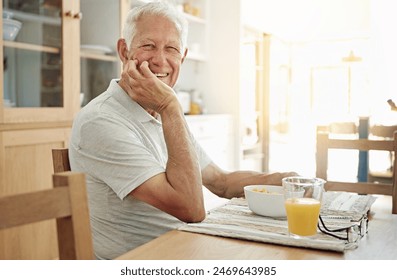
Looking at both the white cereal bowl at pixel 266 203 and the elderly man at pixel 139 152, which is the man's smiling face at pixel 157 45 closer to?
the elderly man at pixel 139 152

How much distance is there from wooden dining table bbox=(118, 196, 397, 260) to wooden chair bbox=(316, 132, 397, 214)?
1.57 feet

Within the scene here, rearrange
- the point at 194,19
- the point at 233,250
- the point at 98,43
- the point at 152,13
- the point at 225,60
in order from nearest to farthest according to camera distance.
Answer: the point at 233,250
the point at 152,13
the point at 98,43
the point at 194,19
the point at 225,60

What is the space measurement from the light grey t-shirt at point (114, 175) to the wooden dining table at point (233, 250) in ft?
0.62

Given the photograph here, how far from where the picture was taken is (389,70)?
4656mm

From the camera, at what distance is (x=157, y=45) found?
1.22 m

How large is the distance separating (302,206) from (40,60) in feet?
5.30

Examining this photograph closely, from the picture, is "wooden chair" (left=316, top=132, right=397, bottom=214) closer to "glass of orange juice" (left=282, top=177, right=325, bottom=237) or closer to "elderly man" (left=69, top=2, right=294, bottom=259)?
"elderly man" (left=69, top=2, right=294, bottom=259)

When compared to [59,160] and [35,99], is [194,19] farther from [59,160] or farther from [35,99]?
[59,160]

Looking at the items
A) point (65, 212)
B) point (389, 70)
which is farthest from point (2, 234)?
point (389, 70)

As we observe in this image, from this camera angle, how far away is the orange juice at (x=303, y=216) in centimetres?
84

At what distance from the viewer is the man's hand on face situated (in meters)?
1.12

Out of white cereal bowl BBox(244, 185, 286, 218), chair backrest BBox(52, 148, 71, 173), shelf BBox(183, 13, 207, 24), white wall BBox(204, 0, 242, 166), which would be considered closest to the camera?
white cereal bowl BBox(244, 185, 286, 218)

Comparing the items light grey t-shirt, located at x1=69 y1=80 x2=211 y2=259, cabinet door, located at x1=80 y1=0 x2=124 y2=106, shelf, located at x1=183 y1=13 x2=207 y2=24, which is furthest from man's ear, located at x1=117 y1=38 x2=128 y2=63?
shelf, located at x1=183 y1=13 x2=207 y2=24

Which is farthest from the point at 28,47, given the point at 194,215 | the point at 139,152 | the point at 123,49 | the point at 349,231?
the point at 349,231
